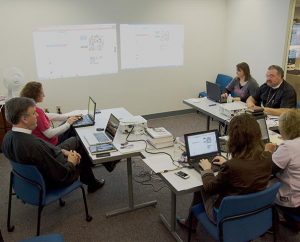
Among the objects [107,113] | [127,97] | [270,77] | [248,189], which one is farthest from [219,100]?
[248,189]

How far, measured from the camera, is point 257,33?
17.0ft

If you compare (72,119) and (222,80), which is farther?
(222,80)

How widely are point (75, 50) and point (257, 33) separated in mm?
3123

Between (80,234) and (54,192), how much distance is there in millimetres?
468

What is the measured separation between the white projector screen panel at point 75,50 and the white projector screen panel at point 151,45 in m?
0.22

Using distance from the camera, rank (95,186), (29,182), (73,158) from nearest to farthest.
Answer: (29,182) < (73,158) < (95,186)

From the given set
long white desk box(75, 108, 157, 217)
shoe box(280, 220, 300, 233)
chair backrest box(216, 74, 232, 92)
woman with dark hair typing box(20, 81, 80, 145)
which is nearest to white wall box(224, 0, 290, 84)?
chair backrest box(216, 74, 232, 92)

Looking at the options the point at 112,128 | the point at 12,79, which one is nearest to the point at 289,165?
the point at 112,128

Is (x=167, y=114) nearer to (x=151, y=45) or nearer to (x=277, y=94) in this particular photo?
(x=151, y=45)

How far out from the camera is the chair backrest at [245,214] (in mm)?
1746

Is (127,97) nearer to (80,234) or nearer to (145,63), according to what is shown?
(145,63)

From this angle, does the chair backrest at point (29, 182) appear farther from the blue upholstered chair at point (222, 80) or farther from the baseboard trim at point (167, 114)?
the blue upholstered chair at point (222, 80)

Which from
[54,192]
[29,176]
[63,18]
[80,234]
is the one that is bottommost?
[80,234]

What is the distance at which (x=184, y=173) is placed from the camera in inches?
87.6
